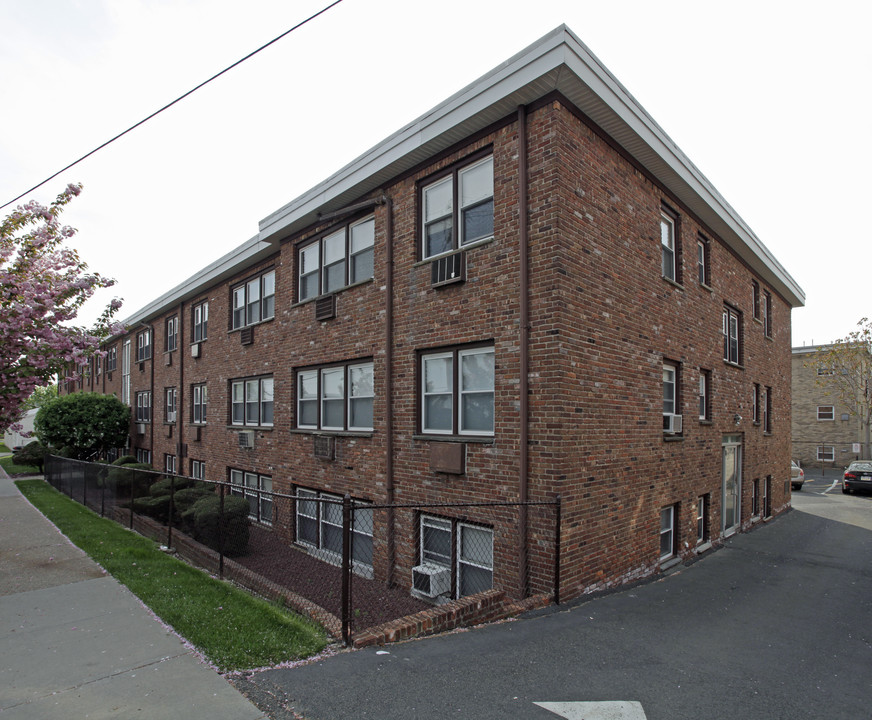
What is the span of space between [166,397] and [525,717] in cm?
1936

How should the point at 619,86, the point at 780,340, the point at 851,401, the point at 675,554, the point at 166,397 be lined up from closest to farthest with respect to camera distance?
the point at 619,86, the point at 675,554, the point at 780,340, the point at 166,397, the point at 851,401

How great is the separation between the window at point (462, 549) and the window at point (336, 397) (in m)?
2.30

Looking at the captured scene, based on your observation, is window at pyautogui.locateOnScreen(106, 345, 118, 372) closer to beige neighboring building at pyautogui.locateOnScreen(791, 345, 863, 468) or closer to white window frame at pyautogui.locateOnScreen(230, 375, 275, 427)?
white window frame at pyautogui.locateOnScreen(230, 375, 275, 427)

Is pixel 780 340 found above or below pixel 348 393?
above

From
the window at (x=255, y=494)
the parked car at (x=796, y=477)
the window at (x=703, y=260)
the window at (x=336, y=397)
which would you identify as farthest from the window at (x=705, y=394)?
the parked car at (x=796, y=477)

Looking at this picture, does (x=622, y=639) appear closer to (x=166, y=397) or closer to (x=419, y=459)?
(x=419, y=459)

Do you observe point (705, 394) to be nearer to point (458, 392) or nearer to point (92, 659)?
point (458, 392)

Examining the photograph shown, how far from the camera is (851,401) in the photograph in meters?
35.7

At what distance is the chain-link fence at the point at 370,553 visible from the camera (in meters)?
6.11

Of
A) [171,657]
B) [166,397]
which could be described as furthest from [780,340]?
[166,397]

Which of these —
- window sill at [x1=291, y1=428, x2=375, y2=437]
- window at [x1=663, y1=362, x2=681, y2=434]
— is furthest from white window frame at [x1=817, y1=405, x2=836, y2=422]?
window sill at [x1=291, y1=428, x2=375, y2=437]

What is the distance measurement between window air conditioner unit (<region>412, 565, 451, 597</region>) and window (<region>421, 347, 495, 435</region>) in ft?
6.63

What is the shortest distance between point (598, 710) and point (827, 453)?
41.8m

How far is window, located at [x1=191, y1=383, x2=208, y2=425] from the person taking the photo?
1735 cm
